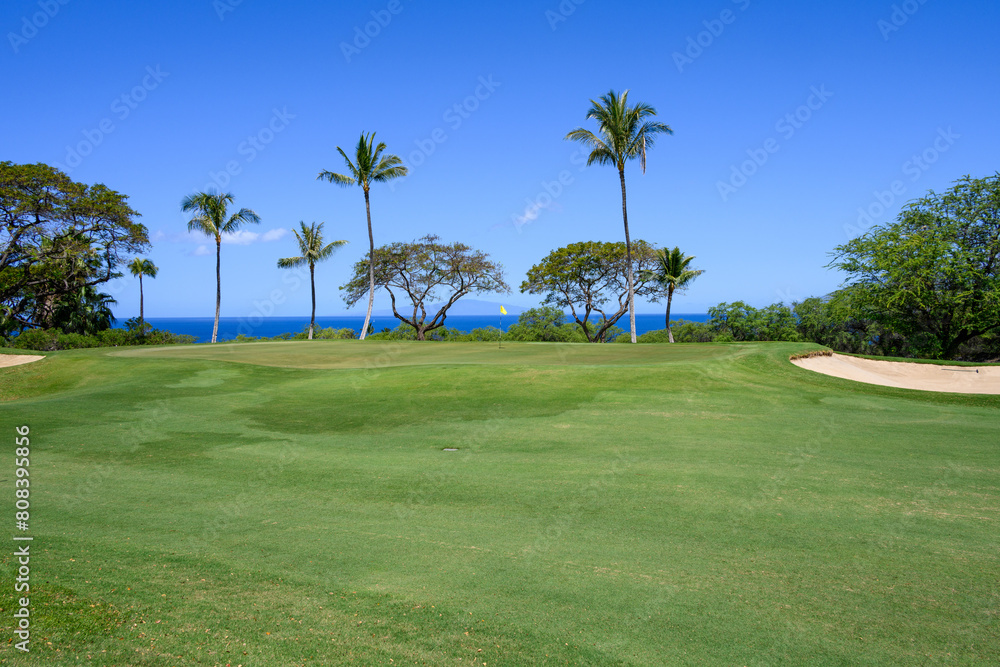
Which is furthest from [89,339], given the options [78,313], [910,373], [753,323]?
[753,323]

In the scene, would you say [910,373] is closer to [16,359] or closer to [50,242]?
[16,359]

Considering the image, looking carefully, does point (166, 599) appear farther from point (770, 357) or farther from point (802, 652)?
point (770, 357)

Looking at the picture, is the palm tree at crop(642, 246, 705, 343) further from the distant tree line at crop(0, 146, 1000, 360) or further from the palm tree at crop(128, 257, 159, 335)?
the palm tree at crop(128, 257, 159, 335)

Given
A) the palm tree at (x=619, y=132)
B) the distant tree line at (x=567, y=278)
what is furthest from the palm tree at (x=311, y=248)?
the palm tree at (x=619, y=132)

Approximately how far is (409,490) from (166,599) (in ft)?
10.1

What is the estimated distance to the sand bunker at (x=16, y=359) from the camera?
59.9 feet

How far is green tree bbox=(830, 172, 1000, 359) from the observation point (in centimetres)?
2788

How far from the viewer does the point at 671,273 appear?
43.4 m

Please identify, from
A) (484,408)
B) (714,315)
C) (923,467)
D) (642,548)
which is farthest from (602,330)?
(642,548)

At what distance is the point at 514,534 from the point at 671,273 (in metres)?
40.8

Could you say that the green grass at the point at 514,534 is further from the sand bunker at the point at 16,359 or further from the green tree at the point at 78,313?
the green tree at the point at 78,313

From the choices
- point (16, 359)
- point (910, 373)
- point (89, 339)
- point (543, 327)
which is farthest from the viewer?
point (543, 327)

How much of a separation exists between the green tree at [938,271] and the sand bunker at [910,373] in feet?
44.4

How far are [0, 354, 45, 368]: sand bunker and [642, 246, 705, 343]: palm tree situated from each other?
37786 millimetres
